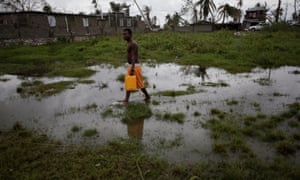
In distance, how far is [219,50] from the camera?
12.1 metres

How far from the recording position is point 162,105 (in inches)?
199

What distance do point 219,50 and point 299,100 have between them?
293 inches

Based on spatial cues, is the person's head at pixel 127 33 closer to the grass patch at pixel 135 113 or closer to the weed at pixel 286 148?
the grass patch at pixel 135 113

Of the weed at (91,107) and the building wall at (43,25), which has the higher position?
the building wall at (43,25)

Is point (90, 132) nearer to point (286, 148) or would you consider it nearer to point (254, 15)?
point (286, 148)

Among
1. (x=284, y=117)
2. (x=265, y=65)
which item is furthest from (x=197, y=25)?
(x=284, y=117)

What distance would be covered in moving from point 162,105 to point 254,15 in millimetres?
54167

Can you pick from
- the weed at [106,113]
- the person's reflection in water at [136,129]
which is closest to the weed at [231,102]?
the person's reflection in water at [136,129]

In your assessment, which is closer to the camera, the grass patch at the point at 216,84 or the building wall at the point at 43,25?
the grass patch at the point at 216,84

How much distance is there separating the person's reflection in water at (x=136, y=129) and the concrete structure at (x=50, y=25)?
1929 cm

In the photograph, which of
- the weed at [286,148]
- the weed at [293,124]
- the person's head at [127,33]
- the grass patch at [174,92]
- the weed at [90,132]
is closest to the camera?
the weed at [286,148]

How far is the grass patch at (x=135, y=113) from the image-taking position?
4243mm

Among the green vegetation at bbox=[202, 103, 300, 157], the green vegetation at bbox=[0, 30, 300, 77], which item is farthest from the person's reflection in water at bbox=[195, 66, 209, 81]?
the green vegetation at bbox=[202, 103, 300, 157]

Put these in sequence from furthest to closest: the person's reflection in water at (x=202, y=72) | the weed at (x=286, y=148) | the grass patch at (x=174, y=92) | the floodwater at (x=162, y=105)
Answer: the person's reflection in water at (x=202, y=72)
the grass patch at (x=174, y=92)
the floodwater at (x=162, y=105)
the weed at (x=286, y=148)
